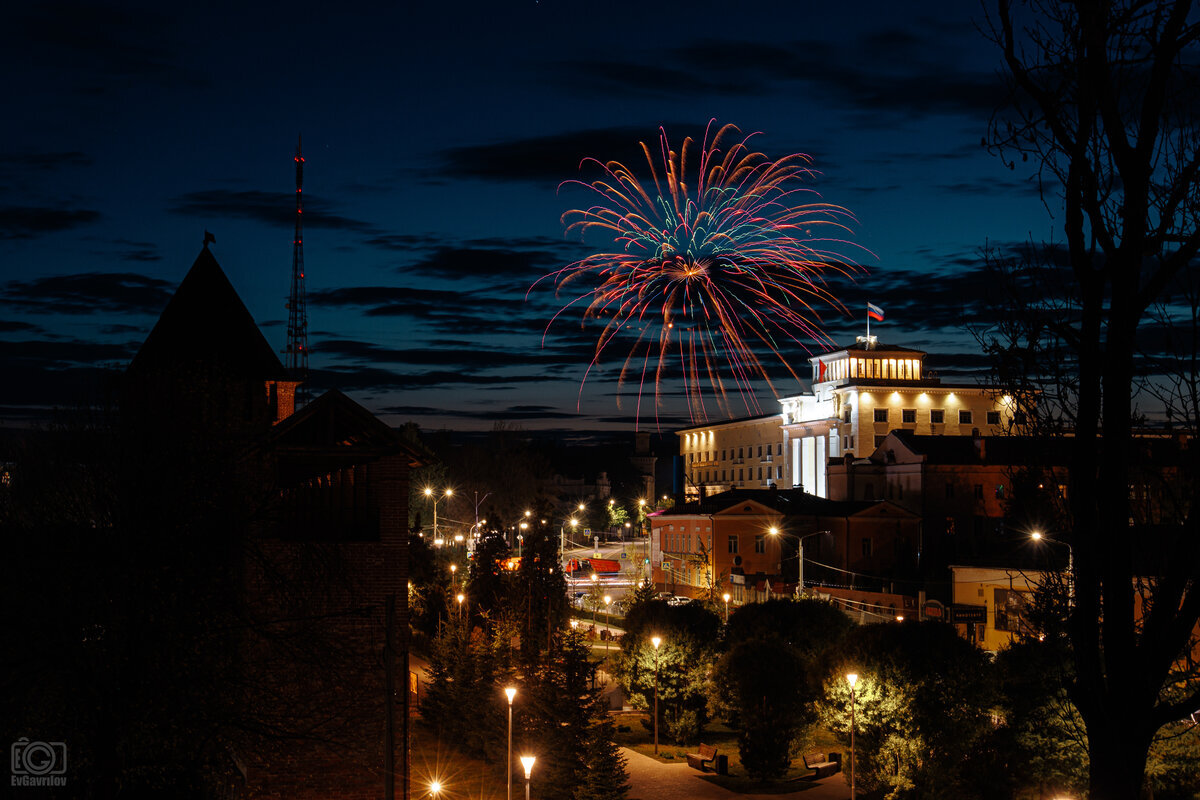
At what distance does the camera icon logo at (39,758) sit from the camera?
1711 cm

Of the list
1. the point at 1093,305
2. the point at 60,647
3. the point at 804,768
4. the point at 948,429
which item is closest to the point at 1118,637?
the point at 1093,305

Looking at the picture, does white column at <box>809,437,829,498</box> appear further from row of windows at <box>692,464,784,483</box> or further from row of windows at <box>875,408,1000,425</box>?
row of windows at <box>692,464,784,483</box>

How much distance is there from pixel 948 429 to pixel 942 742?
83329 millimetres

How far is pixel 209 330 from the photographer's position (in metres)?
36.6

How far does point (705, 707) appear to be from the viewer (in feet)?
138

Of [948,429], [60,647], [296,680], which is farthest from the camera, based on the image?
[948,429]

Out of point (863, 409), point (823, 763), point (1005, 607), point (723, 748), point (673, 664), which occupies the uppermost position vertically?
point (863, 409)

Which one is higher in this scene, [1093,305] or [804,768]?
[1093,305]

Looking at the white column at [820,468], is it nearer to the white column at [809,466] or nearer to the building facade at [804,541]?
the white column at [809,466]

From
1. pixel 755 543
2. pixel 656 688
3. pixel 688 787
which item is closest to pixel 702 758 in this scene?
pixel 688 787

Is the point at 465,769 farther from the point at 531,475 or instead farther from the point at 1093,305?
the point at 531,475

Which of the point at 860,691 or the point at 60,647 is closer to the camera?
the point at 60,647

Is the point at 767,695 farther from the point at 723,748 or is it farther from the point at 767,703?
the point at 723,748

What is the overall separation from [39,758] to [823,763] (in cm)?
2535
